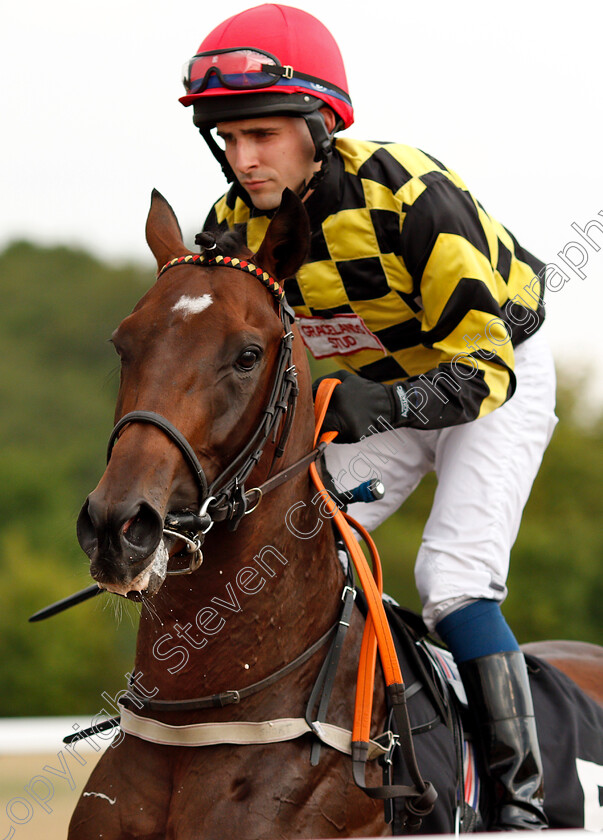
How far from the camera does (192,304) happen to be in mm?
2334

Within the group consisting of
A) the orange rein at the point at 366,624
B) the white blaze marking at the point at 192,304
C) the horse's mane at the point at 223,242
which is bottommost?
the orange rein at the point at 366,624

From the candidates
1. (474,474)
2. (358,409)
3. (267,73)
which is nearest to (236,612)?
(358,409)

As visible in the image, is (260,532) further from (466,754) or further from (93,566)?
→ (466,754)

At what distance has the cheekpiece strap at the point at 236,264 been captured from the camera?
2483mm

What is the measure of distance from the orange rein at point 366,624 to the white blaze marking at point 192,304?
54 centimetres

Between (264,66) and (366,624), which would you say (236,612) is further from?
(264,66)

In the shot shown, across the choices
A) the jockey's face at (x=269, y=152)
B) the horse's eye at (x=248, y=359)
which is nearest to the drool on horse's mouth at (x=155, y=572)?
the horse's eye at (x=248, y=359)

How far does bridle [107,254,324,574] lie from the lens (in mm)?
2174

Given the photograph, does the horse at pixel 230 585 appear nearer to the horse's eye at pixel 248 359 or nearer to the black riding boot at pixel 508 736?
the horse's eye at pixel 248 359

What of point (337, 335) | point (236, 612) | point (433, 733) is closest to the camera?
point (236, 612)

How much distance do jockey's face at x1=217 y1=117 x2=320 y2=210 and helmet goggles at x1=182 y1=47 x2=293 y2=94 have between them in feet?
0.38

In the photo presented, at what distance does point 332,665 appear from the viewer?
252 cm

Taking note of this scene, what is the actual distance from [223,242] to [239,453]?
576 mm

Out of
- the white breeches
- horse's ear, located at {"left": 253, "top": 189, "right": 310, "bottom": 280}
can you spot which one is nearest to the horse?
horse's ear, located at {"left": 253, "top": 189, "right": 310, "bottom": 280}
